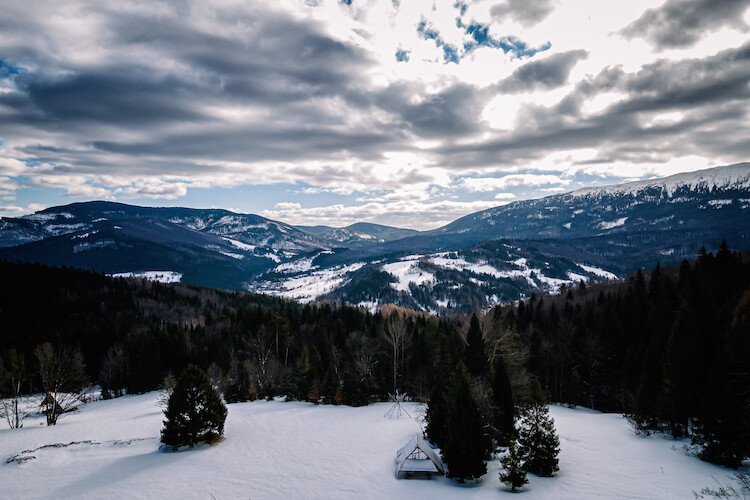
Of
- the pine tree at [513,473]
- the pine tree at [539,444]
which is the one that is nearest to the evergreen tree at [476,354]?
the pine tree at [539,444]

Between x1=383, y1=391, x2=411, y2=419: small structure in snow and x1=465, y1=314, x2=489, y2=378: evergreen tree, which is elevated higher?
x1=465, y1=314, x2=489, y2=378: evergreen tree

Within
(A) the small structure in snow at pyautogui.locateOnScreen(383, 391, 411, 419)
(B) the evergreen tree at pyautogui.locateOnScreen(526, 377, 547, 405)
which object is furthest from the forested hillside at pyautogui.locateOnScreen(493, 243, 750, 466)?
(A) the small structure in snow at pyautogui.locateOnScreen(383, 391, 411, 419)

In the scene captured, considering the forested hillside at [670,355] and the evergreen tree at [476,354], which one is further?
the evergreen tree at [476,354]

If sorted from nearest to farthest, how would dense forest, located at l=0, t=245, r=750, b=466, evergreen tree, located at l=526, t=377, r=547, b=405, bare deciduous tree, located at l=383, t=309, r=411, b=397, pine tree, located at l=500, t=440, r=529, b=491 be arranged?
1. pine tree, located at l=500, t=440, r=529, b=491
2. evergreen tree, located at l=526, t=377, r=547, b=405
3. dense forest, located at l=0, t=245, r=750, b=466
4. bare deciduous tree, located at l=383, t=309, r=411, b=397

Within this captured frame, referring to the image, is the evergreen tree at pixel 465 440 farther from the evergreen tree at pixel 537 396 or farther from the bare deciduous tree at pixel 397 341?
the bare deciduous tree at pixel 397 341

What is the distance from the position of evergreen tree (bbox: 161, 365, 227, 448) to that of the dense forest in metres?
19.3

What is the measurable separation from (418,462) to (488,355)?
1954 cm

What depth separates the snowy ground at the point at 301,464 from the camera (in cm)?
2547

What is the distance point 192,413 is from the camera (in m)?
36.7

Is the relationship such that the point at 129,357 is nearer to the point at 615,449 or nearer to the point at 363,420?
the point at 363,420

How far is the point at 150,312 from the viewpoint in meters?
140

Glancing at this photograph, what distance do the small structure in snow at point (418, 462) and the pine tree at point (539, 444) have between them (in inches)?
268

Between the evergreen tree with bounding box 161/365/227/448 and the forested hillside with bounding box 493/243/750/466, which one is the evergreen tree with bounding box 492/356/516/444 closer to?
the forested hillside with bounding box 493/243/750/466

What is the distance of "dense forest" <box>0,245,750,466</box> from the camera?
104 ft
